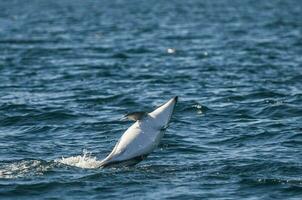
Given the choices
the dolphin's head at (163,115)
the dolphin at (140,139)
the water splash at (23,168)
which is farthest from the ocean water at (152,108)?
the dolphin's head at (163,115)

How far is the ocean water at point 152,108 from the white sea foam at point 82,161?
3 cm

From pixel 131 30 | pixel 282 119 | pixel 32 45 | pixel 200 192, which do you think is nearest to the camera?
pixel 200 192

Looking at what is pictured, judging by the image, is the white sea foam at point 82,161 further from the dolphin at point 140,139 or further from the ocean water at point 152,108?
the dolphin at point 140,139

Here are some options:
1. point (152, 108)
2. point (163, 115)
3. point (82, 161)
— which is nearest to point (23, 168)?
point (82, 161)

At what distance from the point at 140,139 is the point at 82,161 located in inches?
64.2

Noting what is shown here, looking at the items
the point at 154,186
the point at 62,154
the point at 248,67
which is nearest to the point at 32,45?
the point at 248,67

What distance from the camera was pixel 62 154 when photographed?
778 inches

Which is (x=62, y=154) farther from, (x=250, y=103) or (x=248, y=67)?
(x=248, y=67)

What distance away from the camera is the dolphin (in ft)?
58.0

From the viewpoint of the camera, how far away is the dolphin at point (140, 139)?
1767cm

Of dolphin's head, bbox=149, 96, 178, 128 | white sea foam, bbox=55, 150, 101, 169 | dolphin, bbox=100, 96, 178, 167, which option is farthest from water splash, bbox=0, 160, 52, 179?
dolphin's head, bbox=149, 96, 178, 128

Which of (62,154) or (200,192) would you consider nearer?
(200,192)

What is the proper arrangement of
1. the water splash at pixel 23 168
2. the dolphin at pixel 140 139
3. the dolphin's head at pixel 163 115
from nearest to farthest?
the water splash at pixel 23 168, the dolphin at pixel 140 139, the dolphin's head at pixel 163 115

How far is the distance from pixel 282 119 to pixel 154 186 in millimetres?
8457
